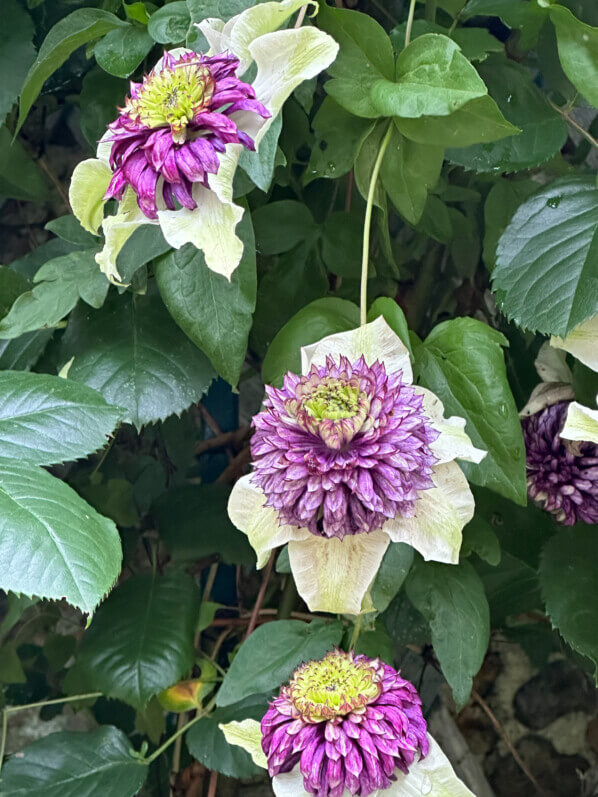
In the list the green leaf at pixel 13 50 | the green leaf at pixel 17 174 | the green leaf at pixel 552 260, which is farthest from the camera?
the green leaf at pixel 17 174

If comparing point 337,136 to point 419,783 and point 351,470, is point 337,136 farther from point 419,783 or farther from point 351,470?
point 419,783

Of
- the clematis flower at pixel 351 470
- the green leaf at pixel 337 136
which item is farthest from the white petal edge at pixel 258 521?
the green leaf at pixel 337 136

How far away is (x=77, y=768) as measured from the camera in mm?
672

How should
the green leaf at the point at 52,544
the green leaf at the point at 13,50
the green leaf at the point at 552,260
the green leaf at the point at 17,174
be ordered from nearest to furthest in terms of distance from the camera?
1. the green leaf at the point at 52,544
2. the green leaf at the point at 552,260
3. the green leaf at the point at 13,50
4. the green leaf at the point at 17,174

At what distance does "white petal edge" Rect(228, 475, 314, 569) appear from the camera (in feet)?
1.40

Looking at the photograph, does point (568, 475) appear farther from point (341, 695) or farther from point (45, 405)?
point (45, 405)

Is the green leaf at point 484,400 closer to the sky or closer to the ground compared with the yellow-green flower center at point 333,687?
closer to the sky

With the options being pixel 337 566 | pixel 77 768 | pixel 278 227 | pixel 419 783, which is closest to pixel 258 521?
pixel 337 566

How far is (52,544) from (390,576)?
0.22 metres

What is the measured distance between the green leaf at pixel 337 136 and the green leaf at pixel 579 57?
117mm

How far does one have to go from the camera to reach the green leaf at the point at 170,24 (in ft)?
1.63

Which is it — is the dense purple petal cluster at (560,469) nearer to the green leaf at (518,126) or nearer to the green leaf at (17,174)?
the green leaf at (518,126)

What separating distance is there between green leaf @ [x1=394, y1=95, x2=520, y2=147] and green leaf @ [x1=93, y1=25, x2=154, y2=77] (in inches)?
6.7

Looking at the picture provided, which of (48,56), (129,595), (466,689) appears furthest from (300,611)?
(48,56)
